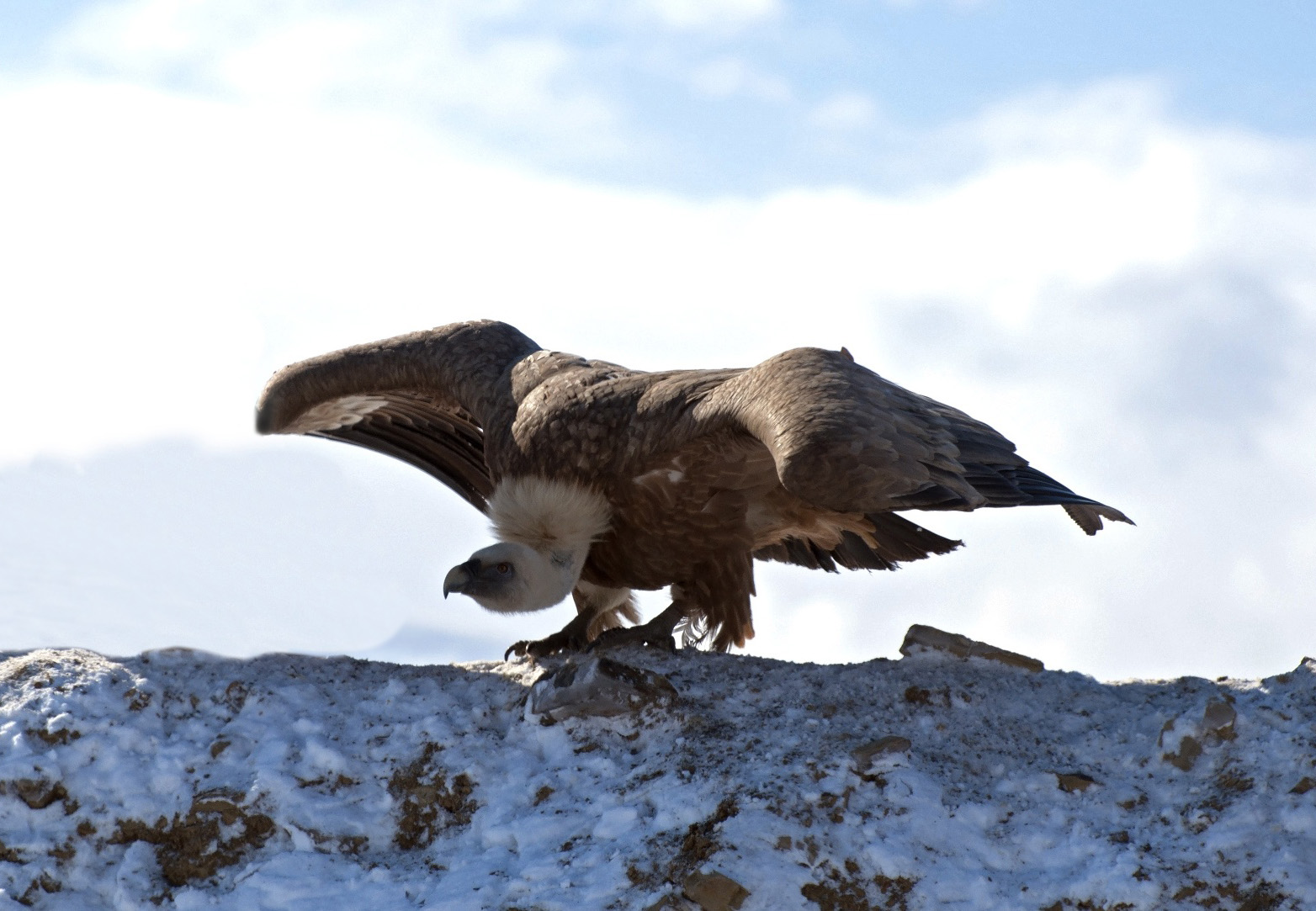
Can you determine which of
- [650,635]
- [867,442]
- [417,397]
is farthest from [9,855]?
[417,397]

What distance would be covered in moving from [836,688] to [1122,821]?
1356mm

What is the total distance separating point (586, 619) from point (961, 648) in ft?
7.25

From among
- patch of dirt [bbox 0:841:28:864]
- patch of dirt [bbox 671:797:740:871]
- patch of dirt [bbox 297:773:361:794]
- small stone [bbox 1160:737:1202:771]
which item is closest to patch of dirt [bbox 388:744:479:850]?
patch of dirt [bbox 297:773:361:794]

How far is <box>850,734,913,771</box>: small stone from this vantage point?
5.35 m

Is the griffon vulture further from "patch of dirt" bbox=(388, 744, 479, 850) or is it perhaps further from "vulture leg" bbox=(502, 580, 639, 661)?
"patch of dirt" bbox=(388, 744, 479, 850)

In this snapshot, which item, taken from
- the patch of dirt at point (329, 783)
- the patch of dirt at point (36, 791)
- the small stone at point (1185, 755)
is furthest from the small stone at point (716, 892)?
the patch of dirt at point (36, 791)

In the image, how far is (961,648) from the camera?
21.5 feet

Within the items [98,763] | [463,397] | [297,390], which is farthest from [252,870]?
[297,390]

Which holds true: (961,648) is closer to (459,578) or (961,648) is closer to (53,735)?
(459,578)

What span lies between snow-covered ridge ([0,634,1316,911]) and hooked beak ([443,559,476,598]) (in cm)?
85

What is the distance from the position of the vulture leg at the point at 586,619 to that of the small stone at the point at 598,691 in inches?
52.1

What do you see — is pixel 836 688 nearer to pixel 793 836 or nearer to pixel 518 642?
pixel 793 836

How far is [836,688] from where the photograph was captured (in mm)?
6137

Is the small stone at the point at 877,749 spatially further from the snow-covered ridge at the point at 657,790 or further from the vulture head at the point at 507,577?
the vulture head at the point at 507,577
